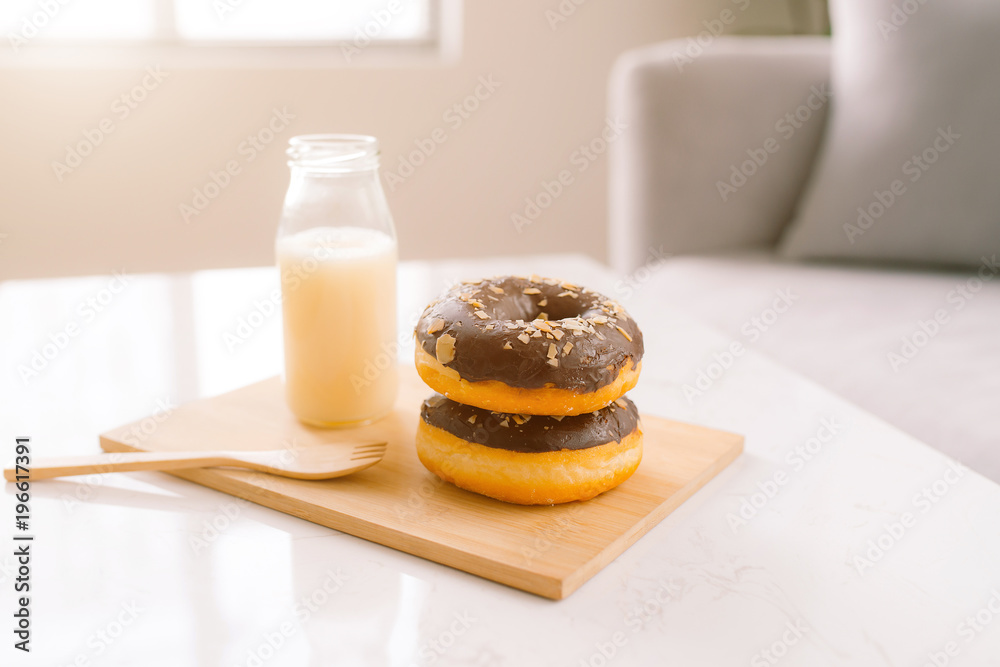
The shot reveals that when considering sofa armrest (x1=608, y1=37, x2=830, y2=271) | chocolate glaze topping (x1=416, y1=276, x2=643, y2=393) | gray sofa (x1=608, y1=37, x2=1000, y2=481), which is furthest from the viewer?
sofa armrest (x1=608, y1=37, x2=830, y2=271)

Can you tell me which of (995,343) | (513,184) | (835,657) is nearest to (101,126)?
(513,184)

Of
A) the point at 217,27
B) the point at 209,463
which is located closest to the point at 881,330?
the point at 209,463

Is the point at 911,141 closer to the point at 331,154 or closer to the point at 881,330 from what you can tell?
the point at 881,330

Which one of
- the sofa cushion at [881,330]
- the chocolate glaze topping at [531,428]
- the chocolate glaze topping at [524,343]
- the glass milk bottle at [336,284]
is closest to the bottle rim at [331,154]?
the glass milk bottle at [336,284]

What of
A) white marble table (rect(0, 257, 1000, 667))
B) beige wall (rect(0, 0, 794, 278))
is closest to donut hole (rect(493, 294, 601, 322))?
white marble table (rect(0, 257, 1000, 667))

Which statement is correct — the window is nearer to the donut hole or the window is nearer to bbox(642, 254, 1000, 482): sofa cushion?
bbox(642, 254, 1000, 482): sofa cushion
